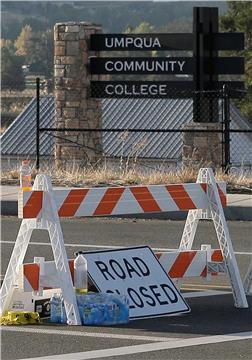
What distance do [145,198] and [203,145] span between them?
1303 centimetres

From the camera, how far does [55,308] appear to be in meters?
9.24

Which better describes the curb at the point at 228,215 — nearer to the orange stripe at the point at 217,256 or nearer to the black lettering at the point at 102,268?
the orange stripe at the point at 217,256

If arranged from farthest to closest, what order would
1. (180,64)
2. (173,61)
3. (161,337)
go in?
(173,61) < (180,64) < (161,337)

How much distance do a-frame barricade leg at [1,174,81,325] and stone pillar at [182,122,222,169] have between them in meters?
13.3

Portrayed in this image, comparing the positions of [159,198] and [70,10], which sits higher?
[70,10]

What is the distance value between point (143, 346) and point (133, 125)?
35.6m

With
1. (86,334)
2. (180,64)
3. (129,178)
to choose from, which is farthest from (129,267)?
(180,64)

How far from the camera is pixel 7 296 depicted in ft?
30.5

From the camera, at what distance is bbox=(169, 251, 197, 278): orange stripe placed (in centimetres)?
1005

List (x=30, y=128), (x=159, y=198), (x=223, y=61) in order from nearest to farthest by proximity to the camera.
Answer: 1. (x=159, y=198)
2. (x=223, y=61)
3. (x=30, y=128)

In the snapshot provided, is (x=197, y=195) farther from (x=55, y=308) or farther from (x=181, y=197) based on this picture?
(x=55, y=308)

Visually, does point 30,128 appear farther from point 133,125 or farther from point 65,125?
point 65,125

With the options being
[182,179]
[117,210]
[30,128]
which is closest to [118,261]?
[117,210]

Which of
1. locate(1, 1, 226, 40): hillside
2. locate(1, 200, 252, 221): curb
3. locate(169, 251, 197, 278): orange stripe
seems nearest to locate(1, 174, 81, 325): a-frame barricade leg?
locate(169, 251, 197, 278): orange stripe
